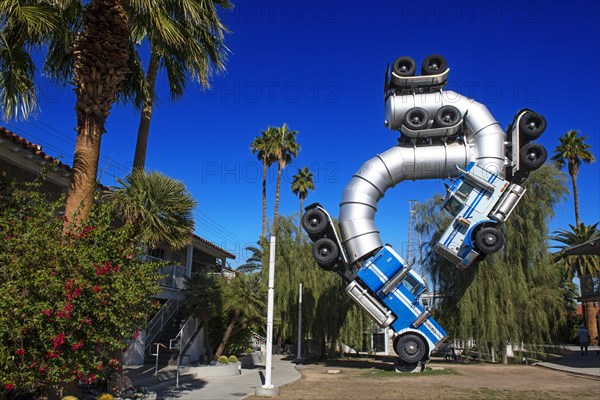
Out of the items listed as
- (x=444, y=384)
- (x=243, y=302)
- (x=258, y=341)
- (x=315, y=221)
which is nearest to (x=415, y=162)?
(x=315, y=221)

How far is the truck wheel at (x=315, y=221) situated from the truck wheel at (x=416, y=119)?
189 inches

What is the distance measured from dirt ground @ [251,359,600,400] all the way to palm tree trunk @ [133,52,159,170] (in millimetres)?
7033

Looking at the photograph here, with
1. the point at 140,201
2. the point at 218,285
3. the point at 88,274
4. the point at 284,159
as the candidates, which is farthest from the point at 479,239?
the point at 284,159

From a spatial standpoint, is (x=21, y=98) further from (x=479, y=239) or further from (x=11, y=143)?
(x=479, y=239)

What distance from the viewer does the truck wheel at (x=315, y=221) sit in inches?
732

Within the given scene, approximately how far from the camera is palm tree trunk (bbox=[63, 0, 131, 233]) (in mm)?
8469

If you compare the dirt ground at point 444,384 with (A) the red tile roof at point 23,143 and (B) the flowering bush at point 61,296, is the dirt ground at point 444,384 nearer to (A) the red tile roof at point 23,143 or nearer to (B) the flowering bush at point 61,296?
(B) the flowering bush at point 61,296

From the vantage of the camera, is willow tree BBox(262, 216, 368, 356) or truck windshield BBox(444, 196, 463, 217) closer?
truck windshield BBox(444, 196, 463, 217)

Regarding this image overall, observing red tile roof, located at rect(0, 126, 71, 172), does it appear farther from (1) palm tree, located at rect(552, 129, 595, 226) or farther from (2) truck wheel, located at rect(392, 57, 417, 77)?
(1) palm tree, located at rect(552, 129, 595, 226)

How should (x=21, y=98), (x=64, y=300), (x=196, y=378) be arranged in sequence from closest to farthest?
1. (x=64, y=300)
2. (x=21, y=98)
3. (x=196, y=378)

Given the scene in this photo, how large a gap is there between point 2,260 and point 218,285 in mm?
11652

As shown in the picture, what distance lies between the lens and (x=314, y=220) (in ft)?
61.6

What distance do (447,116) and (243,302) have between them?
10.5 meters

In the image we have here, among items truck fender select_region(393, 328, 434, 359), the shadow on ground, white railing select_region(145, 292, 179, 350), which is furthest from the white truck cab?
A: white railing select_region(145, 292, 179, 350)
